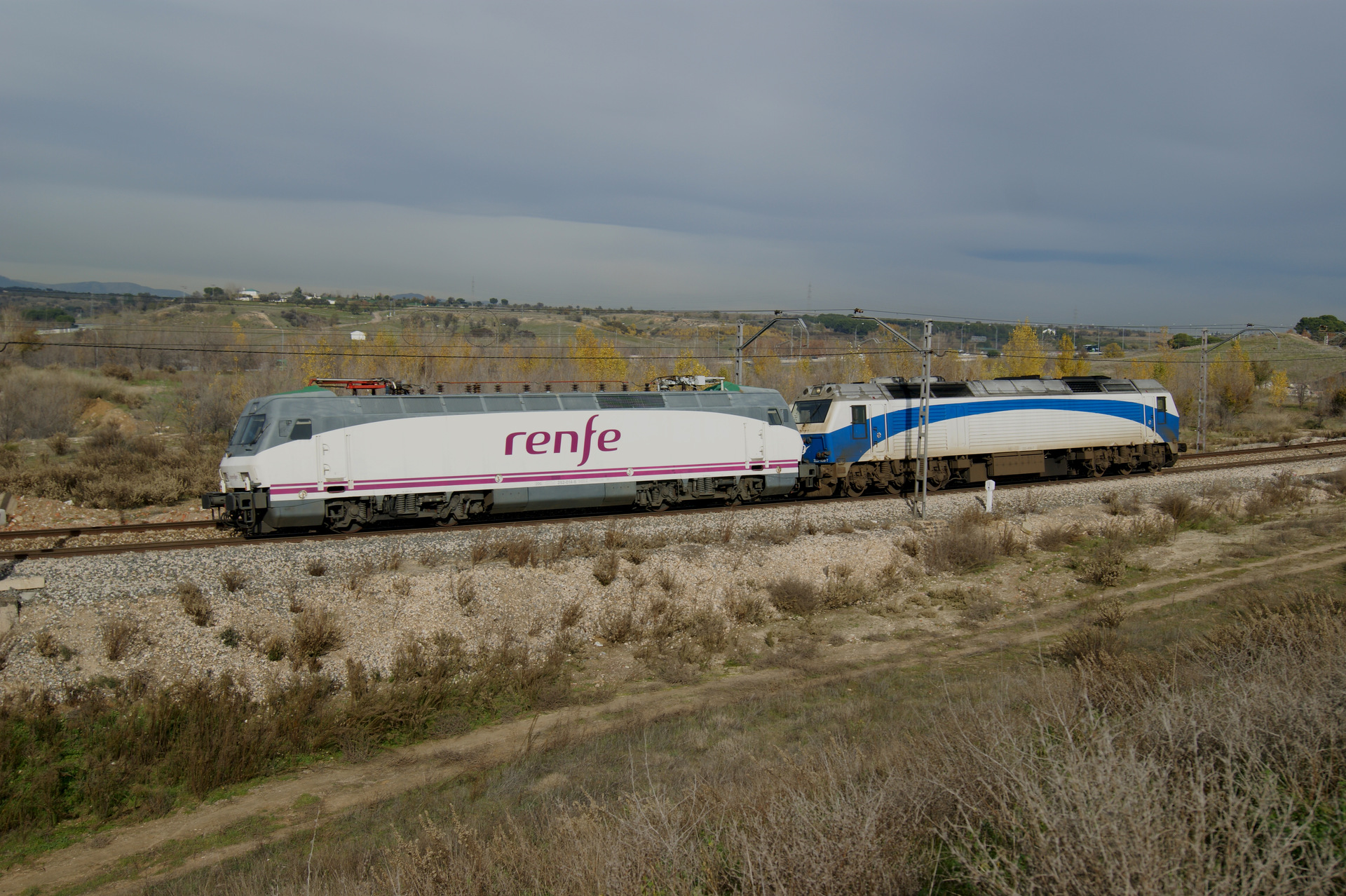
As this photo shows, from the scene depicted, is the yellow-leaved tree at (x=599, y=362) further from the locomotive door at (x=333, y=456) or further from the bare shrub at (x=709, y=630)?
the bare shrub at (x=709, y=630)

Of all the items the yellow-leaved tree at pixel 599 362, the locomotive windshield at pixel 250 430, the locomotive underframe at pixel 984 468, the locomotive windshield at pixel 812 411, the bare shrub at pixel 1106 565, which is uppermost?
the yellow-leaved tree at pixel 599 362

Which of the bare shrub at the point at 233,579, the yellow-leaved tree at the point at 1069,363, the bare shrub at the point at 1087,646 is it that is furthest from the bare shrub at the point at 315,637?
the yellow-leaved tree at the point at 1069,363

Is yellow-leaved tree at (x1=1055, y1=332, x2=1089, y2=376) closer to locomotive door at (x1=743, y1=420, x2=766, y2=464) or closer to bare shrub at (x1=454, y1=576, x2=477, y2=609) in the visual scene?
locomotive door at (x1=743, y1=420, x2=766, y2=464)

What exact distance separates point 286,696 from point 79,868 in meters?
3.40

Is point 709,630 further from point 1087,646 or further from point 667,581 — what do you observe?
point 1087,646

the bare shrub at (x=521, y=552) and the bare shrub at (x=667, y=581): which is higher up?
the bare shrub at (x=521, y=552)

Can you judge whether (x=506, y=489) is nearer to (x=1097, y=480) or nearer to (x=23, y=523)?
(x=23, y=523)

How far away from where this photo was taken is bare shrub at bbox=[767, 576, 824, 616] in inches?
635

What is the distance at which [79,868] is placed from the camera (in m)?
8.13

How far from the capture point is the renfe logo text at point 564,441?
19531 mm

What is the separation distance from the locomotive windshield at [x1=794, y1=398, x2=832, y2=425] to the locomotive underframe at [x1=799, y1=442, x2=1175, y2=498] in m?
1.55

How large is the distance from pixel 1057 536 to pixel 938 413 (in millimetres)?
6522

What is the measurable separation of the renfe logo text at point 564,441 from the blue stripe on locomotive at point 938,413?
705 cm

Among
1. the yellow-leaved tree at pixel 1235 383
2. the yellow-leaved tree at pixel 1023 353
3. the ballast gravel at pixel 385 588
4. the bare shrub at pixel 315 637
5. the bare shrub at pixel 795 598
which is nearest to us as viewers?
the ballast gravel at pixel 385 588
